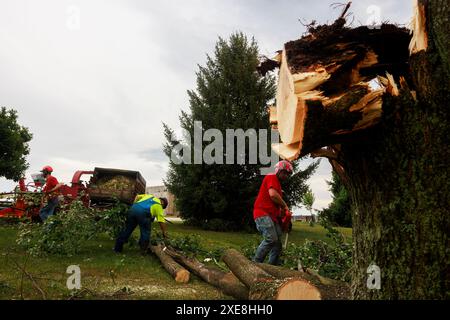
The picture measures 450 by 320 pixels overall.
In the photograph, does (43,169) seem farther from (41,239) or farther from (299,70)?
(299,70)

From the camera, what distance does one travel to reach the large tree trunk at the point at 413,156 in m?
2.52

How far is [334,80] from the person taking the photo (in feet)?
8.64

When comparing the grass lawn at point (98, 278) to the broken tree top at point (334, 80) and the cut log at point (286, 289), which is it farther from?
the broken tree top at point (334, 80)

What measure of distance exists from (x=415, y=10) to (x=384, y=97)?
2.21 ft

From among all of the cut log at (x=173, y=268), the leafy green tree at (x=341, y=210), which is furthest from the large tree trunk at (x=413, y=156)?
the leafy green tree at (x=341, y=210)

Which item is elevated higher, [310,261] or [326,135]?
[326,135]

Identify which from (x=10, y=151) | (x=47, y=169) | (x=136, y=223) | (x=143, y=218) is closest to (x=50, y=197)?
(x=47, y=169)

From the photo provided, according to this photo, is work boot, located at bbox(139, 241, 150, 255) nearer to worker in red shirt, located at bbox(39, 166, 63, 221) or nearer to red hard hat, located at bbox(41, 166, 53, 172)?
worker in red shirt, located at bbox(39, 166, 63, 221)

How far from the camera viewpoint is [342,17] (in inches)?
106

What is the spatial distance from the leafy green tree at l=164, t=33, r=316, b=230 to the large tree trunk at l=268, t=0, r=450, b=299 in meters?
13.4

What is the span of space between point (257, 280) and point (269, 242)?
212 cm

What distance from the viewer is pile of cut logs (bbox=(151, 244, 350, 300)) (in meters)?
3.36

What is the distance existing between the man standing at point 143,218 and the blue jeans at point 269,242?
2.84 meters
